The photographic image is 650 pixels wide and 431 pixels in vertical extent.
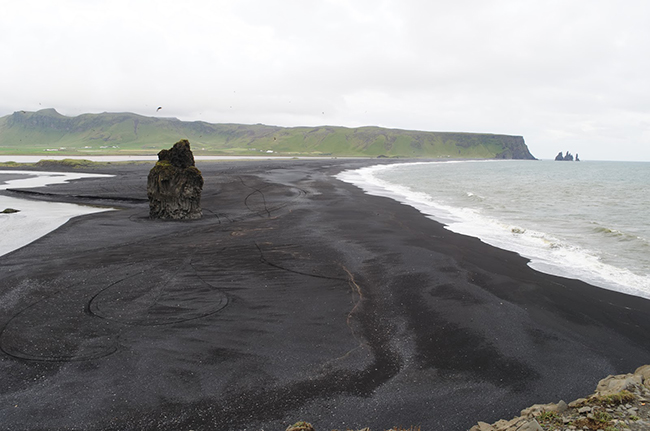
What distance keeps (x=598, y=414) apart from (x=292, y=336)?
19.0 feet

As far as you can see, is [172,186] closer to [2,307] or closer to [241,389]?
[2,307]

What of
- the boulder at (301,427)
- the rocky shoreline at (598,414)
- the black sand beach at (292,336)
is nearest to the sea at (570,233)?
Result: the black sand beach at (292,336)

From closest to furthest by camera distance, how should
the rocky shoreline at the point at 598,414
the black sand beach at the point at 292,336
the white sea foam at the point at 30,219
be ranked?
the rocky shoreline at the point at 598,414, the black sand beach at the point at 292,336, the white sea foam at the point at 30,219

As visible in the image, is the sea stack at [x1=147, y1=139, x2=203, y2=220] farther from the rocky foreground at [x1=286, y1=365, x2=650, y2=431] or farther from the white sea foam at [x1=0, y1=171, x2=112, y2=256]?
the rocky foreground at [x1=286, y1=365, x2=650, y2=431]

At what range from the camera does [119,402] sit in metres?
Result: 6.11

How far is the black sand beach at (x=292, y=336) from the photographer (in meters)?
6.05

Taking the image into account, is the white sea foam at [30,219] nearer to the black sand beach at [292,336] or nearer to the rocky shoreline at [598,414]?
the black sand beach at [292,336]

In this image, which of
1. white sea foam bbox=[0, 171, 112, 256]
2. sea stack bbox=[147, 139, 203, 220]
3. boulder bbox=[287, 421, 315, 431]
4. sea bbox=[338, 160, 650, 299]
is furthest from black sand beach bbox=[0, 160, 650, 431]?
sea stack bbox=[147, 139, 203, 220]

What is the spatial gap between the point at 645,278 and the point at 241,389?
1516cm

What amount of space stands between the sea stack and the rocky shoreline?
20434 mm

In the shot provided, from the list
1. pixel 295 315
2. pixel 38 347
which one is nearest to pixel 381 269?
pixel 295 315

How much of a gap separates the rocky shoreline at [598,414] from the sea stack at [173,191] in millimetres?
20434

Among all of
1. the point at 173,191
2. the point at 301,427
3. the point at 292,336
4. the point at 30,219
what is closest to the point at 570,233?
the point at 292,336

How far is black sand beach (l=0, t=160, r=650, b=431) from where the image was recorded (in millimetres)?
6047
